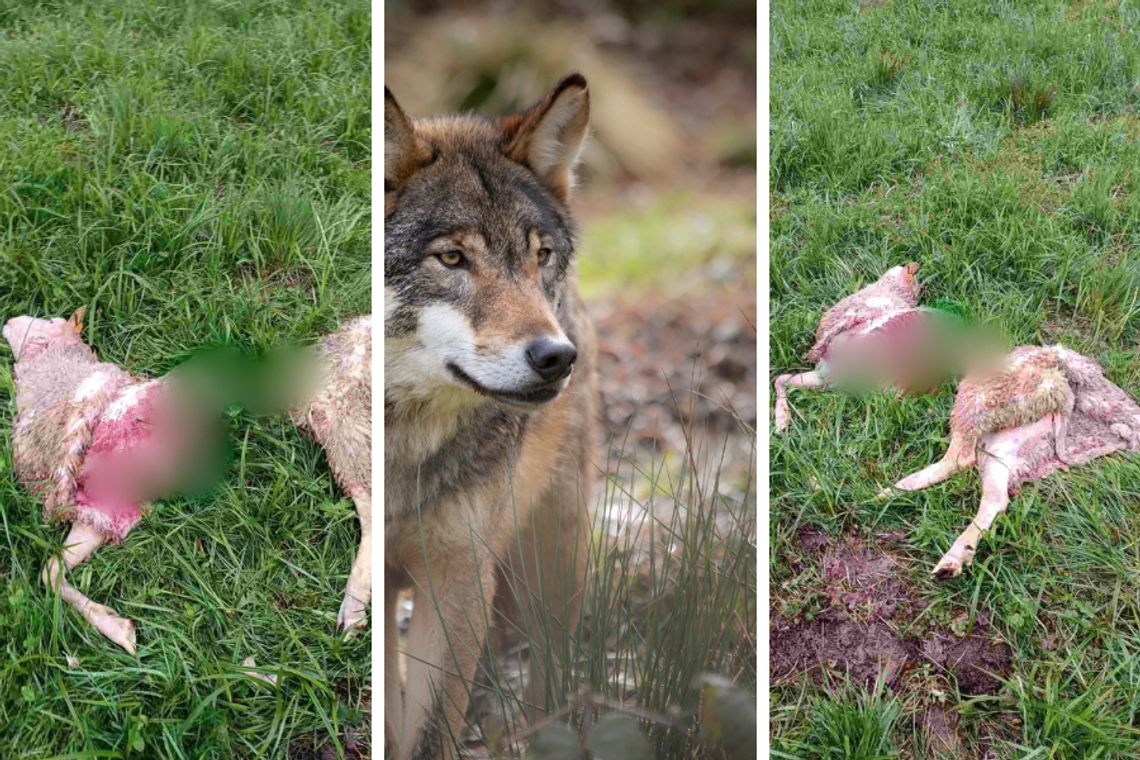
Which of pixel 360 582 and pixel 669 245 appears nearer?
pixel 669 245

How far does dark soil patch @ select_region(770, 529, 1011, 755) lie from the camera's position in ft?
9.04

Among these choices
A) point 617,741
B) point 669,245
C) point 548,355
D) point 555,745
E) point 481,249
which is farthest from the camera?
point 669,245

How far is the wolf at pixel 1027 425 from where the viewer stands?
291 centimetres

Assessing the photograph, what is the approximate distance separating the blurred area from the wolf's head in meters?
0.08

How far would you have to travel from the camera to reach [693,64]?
110 inches

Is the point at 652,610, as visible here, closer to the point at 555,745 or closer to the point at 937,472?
the point at 555,745

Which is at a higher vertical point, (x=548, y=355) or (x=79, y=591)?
(x=548, y=355)

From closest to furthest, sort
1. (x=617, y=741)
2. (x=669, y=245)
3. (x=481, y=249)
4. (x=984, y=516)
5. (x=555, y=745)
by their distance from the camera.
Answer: (x=617, y=741) < (x=555, y=745) < (x=481, y=249) < (x=669, y=245) < (x=984, y=516)

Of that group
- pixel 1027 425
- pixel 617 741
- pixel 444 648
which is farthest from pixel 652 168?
pixel 617 741

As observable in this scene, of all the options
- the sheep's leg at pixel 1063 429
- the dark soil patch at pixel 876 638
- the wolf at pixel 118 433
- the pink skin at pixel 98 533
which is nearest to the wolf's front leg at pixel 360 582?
the wolf at pixel 118 433

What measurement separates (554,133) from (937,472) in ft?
4.67

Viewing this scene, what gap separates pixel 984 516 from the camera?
9.40ft

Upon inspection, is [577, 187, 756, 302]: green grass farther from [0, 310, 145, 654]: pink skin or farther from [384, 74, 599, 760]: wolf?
[0, 310, 145, 654]: pink skin

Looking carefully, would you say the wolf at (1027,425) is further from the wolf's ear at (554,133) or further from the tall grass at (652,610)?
the wolf's ear at (554,133)
